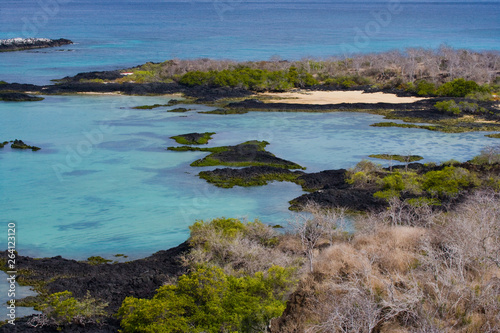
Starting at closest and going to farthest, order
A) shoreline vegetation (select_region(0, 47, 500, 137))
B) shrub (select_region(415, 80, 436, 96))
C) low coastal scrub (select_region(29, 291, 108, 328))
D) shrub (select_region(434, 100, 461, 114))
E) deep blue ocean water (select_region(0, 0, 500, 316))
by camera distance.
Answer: low coastal scrub (select_region(29, 291, 108, 328))
deep blue ocean water (select_region(0, 0, 500, 316))
shrub (select_region(434, 100, 461, 114))
shoreline vegetation (select_region(0, 47, 500, 137))
shrub (select_region(415, 80, 436, 96))

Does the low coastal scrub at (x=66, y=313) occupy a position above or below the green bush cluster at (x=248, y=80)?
below

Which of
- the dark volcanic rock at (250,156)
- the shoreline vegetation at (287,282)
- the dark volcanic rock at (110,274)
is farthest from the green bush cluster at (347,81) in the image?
the dark volcanic rock at (110,274)

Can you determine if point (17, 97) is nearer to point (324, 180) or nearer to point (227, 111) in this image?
point (227, 111)

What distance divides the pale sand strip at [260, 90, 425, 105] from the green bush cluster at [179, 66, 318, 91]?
169 cm

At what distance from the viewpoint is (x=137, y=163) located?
1233 inches

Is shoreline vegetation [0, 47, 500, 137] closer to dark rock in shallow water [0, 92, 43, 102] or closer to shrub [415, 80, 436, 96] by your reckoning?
shrub [415, 80, 436, 96]

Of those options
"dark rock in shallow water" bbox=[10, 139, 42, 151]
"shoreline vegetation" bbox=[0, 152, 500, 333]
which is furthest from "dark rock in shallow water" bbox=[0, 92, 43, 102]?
"shoreline vegetation" bbox=[0, 152, 500, 333]

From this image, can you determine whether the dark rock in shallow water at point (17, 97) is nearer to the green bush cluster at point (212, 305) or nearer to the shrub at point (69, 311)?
the shrub at point (69, 311)

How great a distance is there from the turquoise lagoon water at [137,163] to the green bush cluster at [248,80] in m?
8.74

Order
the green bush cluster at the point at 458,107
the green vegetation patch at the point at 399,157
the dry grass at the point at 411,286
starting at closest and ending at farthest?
the dry grass at the point at 411,286
the green vegetation patch at the point at 399,157
the green bush cluster at the point at 458,107

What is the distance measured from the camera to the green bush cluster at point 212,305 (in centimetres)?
1275

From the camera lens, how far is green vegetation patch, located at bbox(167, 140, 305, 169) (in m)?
30.5

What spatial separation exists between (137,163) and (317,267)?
64.4 feet

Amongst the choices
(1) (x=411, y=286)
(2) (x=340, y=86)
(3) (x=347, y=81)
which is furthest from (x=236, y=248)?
(3) (x=347, y=81)
